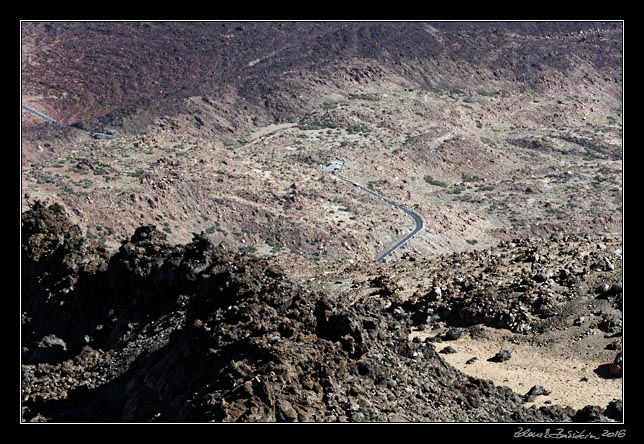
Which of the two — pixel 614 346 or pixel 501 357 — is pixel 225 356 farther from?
pixel 614 346

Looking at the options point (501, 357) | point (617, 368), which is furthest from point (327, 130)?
point (617, 368)

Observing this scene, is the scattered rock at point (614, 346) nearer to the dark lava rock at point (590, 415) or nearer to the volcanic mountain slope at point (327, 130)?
the dark lava rock at point (590, 415)

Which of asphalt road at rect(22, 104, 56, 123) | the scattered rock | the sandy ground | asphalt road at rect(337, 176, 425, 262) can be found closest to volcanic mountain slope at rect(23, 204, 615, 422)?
the sandy ground

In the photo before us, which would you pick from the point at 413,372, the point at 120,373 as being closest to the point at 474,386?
the point at 413,372

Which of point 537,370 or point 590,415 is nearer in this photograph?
point 590,415

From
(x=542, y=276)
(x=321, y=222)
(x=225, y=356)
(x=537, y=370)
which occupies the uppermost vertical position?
(x=321, y=222)

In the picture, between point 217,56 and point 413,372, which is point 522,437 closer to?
point 413,372

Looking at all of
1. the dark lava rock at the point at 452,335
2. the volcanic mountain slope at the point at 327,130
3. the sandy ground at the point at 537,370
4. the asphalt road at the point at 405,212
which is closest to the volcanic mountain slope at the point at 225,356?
the dark lava rock at the point at 452,335
